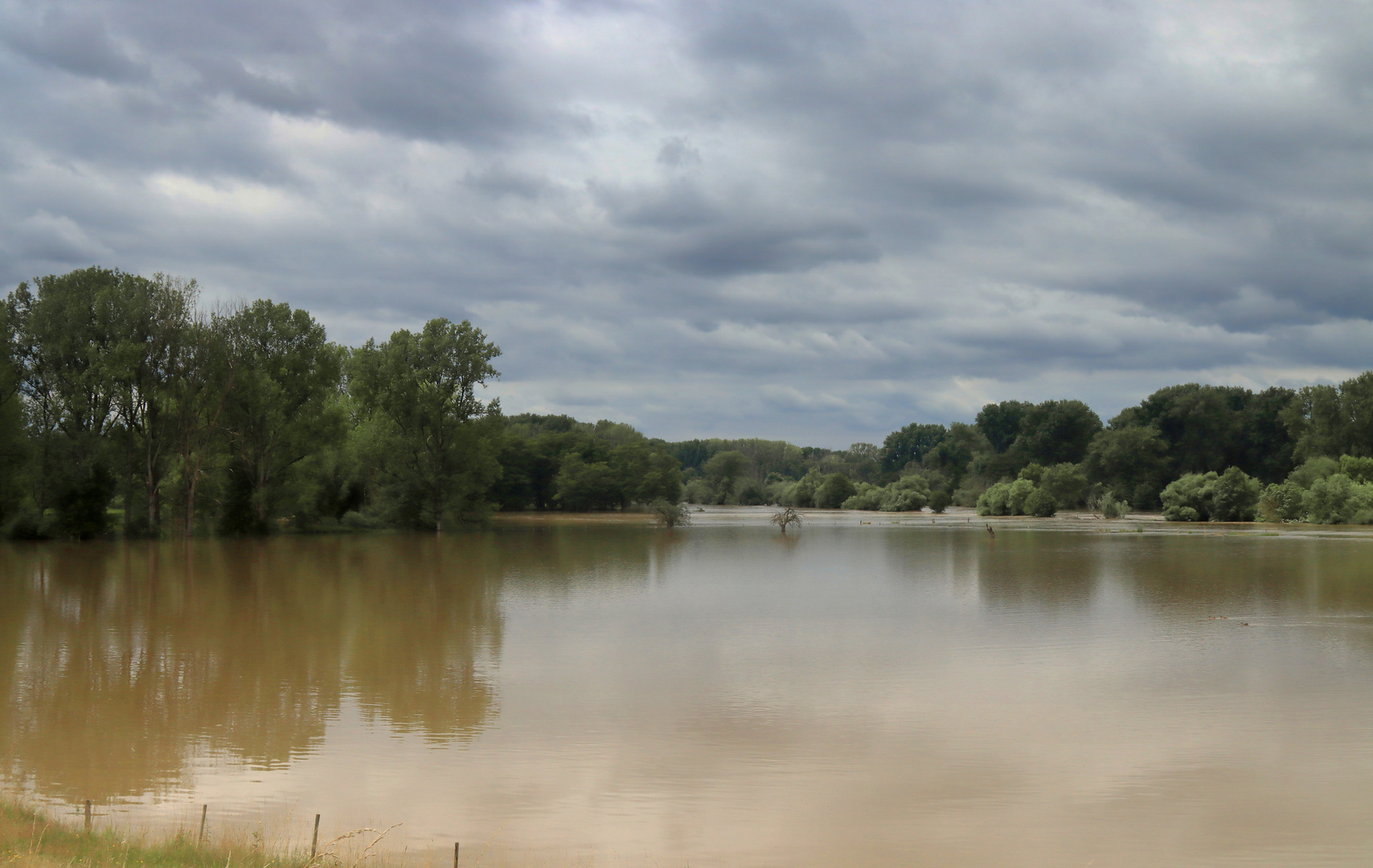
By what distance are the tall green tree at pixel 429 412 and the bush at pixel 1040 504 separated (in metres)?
53.4

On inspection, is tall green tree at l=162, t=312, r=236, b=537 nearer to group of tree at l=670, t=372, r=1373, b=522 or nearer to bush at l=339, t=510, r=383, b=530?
bush at l=339, t=510, r=383, b=530

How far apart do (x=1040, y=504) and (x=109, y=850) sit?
9054cm

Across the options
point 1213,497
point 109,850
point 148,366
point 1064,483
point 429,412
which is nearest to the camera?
point 109,850

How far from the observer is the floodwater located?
27.1ft

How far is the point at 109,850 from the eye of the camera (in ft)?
22.2

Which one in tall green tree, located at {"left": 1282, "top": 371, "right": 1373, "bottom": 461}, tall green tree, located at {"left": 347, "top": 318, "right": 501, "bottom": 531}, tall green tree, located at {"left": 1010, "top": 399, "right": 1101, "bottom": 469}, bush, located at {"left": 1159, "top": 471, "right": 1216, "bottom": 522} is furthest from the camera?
tall green tree, located at {"left": 1010, "top": 399, "right": 1101, "bottom": 469}

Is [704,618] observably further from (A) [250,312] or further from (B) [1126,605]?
(A) [250,312]

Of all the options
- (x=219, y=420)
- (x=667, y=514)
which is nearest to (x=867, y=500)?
(x=667, y=514)

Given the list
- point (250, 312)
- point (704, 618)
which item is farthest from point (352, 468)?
point (704, 618)

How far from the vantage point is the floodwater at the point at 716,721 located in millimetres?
8250

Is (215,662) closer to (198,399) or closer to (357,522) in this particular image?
(198,399)

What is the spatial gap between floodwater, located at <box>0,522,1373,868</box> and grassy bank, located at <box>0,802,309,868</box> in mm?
597

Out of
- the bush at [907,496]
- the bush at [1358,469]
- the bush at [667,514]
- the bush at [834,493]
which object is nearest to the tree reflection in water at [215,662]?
the bush at [667,514]

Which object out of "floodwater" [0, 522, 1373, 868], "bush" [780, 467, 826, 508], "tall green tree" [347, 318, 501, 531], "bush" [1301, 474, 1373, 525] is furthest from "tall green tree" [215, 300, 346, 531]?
"bush" [780, 467, 826, 508]
